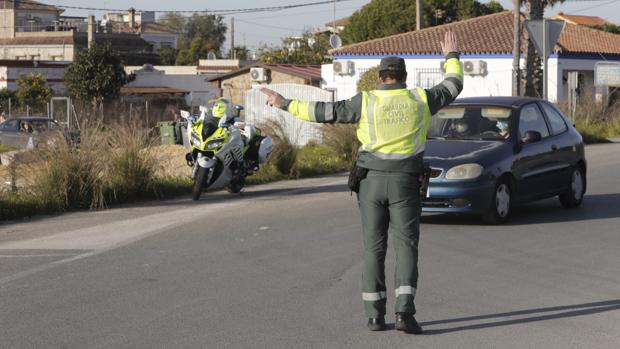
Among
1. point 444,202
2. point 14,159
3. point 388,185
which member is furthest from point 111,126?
point 388,185

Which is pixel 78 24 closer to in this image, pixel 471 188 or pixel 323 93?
pixel 323 93

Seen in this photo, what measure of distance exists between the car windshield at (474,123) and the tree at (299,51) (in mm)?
52499

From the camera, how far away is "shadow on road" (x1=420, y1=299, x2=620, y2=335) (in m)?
7.02

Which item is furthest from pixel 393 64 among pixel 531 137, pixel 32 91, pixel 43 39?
pixel 43 39

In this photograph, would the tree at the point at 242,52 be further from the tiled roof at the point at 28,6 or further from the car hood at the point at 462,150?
the car hood at the point at 462,150

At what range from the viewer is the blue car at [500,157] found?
1187 cm

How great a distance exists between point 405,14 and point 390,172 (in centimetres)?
6611

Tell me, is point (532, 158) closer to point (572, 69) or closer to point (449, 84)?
point (449, 84)

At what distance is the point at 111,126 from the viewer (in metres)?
15.2

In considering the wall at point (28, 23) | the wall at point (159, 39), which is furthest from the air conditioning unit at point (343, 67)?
the wall at point (159, 39)

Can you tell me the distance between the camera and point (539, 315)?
7.43 metres

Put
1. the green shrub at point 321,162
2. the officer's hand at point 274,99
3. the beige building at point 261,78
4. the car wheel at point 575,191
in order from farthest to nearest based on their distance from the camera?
the beige building at point 261,78, the green shrub at point 321,162, the car wheel at point 575,191, the officer's hand at point 274,99

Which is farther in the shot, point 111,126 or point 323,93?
point 323,93

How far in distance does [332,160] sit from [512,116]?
7.99 meters
